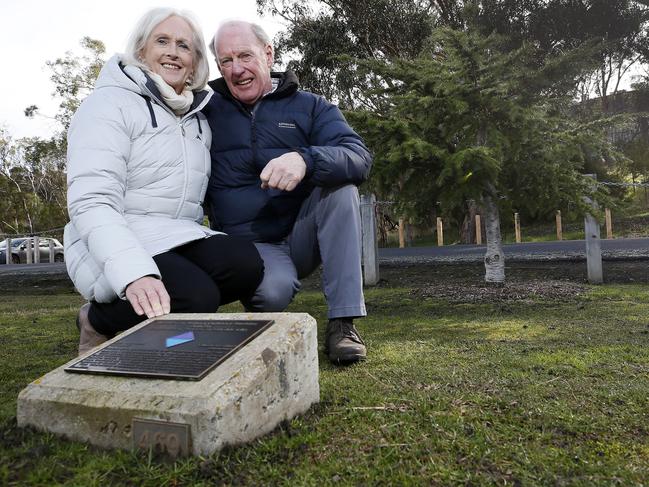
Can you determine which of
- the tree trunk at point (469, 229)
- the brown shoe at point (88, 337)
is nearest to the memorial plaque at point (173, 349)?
the brown shoe at point (88, 337)

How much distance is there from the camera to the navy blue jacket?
2.69 meters

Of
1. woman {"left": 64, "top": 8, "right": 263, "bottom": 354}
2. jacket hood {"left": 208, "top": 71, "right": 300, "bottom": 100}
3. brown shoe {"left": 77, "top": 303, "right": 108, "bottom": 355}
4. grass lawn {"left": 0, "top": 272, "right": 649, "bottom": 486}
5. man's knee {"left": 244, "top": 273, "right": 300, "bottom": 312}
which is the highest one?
jacket hood {"left": 208, "top": 71, "right": 300, "bottom": 100}

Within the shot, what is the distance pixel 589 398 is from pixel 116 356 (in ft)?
5.53

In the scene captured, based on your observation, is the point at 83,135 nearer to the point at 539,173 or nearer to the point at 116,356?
the point at 116,356

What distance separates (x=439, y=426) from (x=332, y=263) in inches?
40.5

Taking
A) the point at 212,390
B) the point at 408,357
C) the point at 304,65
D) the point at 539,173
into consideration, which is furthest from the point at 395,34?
the point at 212,390

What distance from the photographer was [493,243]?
18.7ft

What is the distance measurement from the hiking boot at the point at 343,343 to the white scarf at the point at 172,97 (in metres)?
1.18

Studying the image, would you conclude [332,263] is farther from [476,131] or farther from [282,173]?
[476,131]

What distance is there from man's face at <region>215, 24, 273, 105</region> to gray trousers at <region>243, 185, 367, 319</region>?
0.61 meters

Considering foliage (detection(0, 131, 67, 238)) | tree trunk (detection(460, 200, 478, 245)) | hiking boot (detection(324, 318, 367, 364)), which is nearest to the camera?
hiking boot (detection(324, 318, 367, 364))

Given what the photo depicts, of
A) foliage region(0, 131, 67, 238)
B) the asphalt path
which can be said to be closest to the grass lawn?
the asphalt path

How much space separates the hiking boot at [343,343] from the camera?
2471 mm

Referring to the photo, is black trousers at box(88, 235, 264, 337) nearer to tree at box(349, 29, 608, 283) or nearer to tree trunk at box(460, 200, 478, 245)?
tree at box(349, 29, 608, 283)
